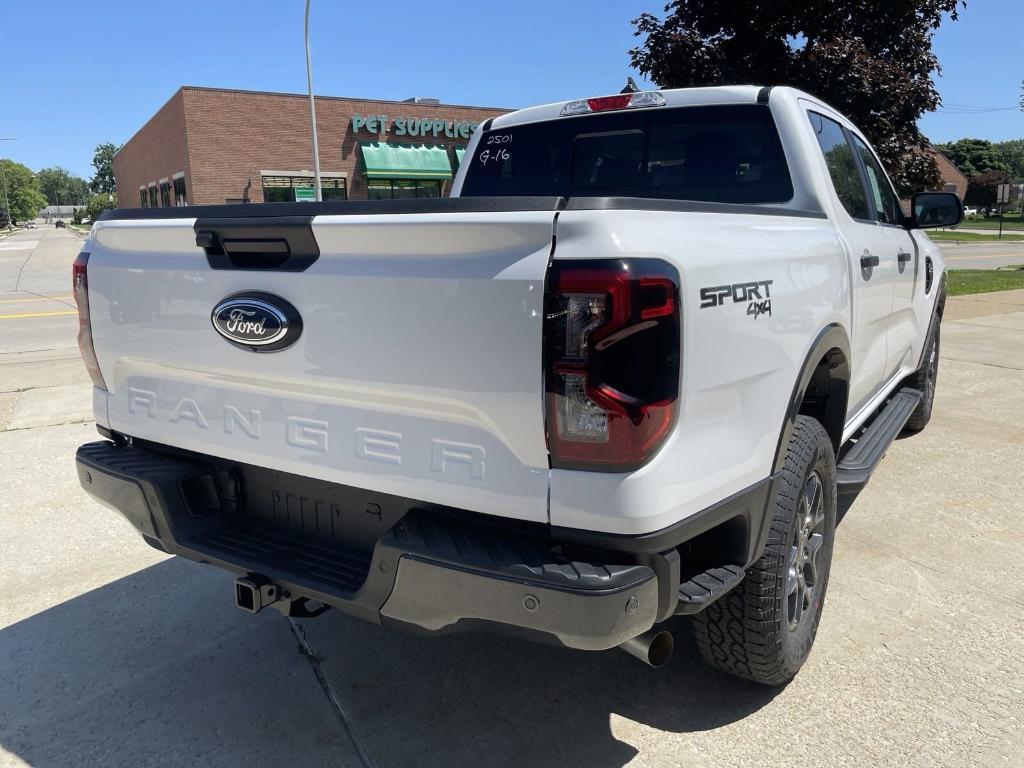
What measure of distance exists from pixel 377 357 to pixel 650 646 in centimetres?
104

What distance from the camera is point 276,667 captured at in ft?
9.96

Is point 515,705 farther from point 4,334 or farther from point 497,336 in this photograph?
point 4,334

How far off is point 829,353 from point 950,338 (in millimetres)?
8507

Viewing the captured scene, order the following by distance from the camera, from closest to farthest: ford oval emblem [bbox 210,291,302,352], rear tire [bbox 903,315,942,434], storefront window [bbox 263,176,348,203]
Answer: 1. ford oval emblem [bbox 210,291,302,352]
2. rear tire [bbox 903,315,942,434]
3. storefront window [bbox 263,176,348,203]

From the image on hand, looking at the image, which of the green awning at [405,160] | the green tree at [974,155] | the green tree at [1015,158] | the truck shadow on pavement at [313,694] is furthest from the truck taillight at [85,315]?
the green tree at [1015,158]

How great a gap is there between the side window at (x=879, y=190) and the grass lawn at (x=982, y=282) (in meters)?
12.2

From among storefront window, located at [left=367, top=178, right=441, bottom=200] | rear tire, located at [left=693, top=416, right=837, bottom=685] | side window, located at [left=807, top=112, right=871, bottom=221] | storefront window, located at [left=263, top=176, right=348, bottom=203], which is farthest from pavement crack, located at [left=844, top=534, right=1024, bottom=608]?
storefront window, located at [left=367, top=178, right=441, bottom=200]

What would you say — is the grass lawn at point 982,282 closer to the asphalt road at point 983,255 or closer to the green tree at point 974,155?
the asphalt road at point 983,255

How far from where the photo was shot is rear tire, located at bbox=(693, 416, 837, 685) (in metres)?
2.47

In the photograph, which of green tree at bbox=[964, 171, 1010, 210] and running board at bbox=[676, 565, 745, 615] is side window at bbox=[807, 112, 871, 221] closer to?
running board at bbox=[676, 565, 745, 615]

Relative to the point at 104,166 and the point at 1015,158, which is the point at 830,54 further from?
the point at 104,166

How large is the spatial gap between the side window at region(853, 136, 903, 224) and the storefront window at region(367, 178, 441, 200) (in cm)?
3369

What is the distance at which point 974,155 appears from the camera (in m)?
98.8

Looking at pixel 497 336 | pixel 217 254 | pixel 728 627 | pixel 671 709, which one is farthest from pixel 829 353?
pixel 217 254
